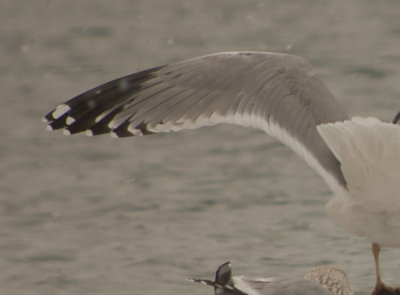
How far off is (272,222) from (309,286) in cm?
146

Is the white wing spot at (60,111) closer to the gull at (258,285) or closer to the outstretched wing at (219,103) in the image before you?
the outstretched wing at (219,103)

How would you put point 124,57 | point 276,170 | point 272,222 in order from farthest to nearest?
point 124,57 → point 276,170 → point 272,222

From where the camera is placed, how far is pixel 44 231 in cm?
571

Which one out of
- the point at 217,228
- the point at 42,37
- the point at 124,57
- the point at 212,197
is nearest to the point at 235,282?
the point at 217,228

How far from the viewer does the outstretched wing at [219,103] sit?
13.0 ft

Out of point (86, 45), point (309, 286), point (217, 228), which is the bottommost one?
point (309, 286)

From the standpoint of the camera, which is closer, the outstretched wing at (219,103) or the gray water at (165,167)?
the outstretched wing at (219,103)

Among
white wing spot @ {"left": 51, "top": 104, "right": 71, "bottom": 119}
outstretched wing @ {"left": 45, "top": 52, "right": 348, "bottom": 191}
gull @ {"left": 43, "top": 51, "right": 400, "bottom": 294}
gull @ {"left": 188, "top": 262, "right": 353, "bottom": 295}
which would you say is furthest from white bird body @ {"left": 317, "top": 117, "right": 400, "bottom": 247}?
white wing spot @ {"left": 51, "top": 104, "right": 71, "bottom": 119}

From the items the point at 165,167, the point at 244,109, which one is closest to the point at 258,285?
the point at 244,109

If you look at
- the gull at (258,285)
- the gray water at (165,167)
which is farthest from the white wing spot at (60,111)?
the gray water at (165,167)

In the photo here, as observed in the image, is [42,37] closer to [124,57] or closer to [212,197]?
[124,57]

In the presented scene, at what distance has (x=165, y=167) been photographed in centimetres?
639

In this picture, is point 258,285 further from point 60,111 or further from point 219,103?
point 60,111

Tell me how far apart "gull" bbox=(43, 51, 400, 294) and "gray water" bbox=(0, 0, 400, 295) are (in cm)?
106
